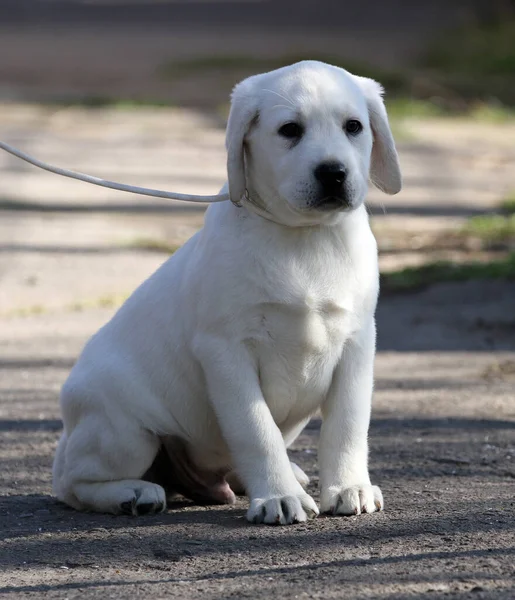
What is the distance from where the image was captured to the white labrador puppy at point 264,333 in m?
4.40

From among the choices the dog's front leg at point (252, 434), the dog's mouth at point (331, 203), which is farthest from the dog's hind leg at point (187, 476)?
the dog's mouth at point (331, 203)

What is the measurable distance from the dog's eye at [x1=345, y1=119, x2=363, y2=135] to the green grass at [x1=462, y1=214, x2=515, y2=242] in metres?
7.21

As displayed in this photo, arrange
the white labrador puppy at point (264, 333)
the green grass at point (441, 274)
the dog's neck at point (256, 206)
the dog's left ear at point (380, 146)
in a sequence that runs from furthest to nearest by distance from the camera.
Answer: the green grass at point (441, 274)
the dog's left ear at point (380, 146)
the dog's neck at point (256, 206)
the white labrador puppy at point (264, 333)

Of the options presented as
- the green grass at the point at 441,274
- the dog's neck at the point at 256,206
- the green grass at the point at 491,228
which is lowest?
the green grass at the point at 441,274

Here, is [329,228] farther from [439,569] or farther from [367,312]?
[439,569]

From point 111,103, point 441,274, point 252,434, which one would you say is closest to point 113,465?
point 252,434

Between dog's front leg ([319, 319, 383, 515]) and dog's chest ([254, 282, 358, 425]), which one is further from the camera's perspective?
dog's front leg ([319, 319, 383, 515])

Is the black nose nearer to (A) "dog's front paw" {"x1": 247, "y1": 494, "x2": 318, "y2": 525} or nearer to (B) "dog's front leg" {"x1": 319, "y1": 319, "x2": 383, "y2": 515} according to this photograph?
(B) "dog's front leg" {"x1": 319, "y1": 319, "x2": 383, "y2": 515}

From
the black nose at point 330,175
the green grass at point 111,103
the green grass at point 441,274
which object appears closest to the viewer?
the black nose at point 330,175

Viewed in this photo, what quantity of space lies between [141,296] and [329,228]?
0.82 meters

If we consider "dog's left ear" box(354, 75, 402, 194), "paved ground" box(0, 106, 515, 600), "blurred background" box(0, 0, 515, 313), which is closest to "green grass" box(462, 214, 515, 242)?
"blurred background" box(0, 0, 515, 313)

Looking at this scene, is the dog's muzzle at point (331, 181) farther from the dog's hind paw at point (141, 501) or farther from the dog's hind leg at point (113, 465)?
the dog's hind paw at point (141, 501)

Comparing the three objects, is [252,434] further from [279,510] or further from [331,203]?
[331,203]

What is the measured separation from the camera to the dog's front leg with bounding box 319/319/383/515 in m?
4.56
